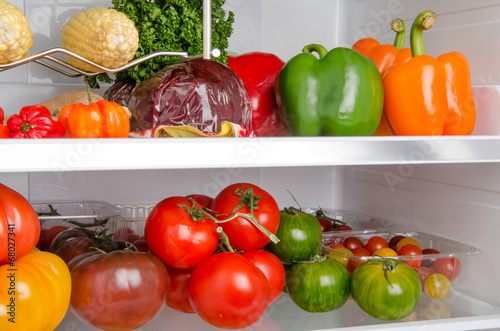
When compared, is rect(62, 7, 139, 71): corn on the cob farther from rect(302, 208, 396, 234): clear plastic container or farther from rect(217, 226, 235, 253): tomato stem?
rect(302, 208, 396, 234): clear plastic container

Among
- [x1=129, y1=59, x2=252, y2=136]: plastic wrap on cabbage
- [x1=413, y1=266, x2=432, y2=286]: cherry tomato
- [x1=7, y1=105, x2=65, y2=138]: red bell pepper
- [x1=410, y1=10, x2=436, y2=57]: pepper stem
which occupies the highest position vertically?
[x1=410, y1=10, x2=436, y2=57]: pepper stem

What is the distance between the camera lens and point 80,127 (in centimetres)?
75

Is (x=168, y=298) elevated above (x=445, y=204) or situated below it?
below

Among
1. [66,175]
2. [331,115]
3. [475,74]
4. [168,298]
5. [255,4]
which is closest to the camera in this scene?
[168,298]

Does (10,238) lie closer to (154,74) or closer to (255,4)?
(154,74)

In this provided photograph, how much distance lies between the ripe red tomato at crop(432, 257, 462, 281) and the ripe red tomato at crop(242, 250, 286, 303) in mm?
297

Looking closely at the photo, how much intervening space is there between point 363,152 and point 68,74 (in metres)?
0.67

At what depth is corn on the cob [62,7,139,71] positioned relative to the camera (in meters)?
0.92

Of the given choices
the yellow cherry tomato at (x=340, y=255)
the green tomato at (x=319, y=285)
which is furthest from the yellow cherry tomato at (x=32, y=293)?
the yellow cherry tomato at (x=340, y=255)

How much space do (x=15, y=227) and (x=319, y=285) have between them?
46cm

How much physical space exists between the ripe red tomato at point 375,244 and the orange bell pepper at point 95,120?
1.76ft

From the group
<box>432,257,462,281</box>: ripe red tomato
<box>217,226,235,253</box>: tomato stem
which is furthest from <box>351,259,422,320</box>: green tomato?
<box>217,226,235,253</box>: tomato stem

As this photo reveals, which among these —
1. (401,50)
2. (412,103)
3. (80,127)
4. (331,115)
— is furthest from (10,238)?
(401,50)

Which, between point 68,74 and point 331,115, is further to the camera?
point 68,74
